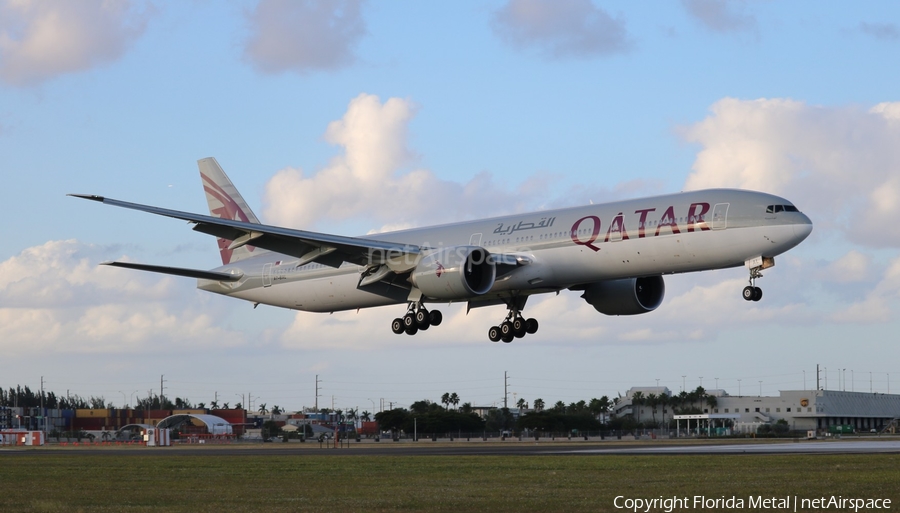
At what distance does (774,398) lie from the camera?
15588 cm

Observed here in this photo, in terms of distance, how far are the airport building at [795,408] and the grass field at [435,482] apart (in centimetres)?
9991

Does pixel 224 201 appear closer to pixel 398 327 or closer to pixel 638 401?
pixel 398 327

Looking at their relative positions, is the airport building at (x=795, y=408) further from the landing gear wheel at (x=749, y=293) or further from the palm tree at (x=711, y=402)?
the landing gear wheel at (x=749, y=293)

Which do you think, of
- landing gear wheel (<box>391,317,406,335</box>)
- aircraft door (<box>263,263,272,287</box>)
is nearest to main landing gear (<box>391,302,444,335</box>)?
landing gear wheel (<box>391,317,406,335</box>)

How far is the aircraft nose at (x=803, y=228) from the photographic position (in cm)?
4184

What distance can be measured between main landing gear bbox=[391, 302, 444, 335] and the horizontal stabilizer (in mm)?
12652

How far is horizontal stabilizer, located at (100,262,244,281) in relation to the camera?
A: 52219mm

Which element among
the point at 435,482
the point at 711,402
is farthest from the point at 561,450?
the point at 711,402

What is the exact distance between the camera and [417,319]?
51.7 metres

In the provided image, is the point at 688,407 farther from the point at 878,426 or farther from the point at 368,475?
the point at 368,475

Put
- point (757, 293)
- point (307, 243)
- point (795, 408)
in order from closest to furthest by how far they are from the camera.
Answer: point (757, 293), point (307, 243), point (795, 408)

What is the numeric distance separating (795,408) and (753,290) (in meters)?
117

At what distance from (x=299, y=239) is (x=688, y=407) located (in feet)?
420

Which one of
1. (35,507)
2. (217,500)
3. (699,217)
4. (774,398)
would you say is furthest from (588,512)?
(774,398)
